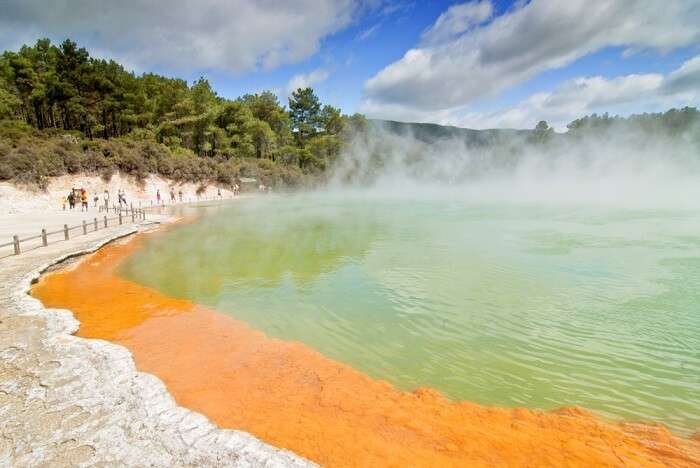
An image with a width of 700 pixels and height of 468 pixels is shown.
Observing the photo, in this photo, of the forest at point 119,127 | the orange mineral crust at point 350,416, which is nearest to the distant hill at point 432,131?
the forest at point 119,127

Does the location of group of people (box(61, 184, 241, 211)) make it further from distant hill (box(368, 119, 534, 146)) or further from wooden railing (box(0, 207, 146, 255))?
distant hill (box(368, 119, 534, 146))

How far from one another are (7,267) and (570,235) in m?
18.7

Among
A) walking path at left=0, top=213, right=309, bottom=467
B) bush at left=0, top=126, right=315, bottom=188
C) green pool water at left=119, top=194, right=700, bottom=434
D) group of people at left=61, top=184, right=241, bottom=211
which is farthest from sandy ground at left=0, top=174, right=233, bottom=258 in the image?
walking path at left=0, top=213, right=309, bottom=467

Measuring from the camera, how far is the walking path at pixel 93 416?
9.85 ft

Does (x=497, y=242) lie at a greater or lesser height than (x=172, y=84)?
lesser

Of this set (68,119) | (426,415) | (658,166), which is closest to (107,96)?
(68,119)

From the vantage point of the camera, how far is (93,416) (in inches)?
136

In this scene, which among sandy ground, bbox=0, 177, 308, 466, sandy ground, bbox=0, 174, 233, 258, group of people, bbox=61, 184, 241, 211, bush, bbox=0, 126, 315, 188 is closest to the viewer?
sandy ground, bbox=0, 177, 308, 466

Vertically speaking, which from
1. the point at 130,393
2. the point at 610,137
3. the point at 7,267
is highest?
the point at 610,137

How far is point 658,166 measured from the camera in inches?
2021

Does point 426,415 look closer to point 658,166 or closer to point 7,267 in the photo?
point 7,267

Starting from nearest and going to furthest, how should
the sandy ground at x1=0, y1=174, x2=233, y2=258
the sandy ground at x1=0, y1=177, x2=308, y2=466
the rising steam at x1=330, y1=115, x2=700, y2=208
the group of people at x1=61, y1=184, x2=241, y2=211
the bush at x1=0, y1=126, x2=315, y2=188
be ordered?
the sandy ground at x1=0, y1=177, x2=308, y2=466, the sandy ground at x1=0, y1=174, x2=233, y2=258, the group of people at x1=61, y1=184, x2=241, y2=211, the bush at x1=0, y1=126, x2=315, y2=188, the rising steam at x1=330, y1=115, x2=700, y2=208

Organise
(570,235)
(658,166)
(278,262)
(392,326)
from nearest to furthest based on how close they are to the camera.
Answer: (392,326)
(278,262)
(570,235)
(658,166)

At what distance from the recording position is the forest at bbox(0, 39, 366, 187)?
88.7ft
